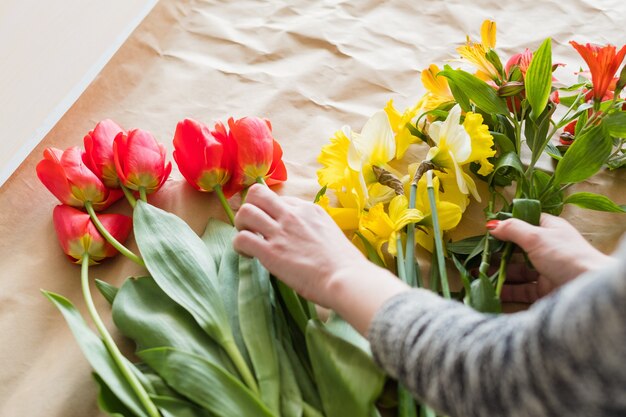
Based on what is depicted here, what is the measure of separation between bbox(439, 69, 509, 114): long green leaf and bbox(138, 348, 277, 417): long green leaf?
0.33 m

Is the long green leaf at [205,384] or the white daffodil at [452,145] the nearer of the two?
the long green leaf at [205,384]

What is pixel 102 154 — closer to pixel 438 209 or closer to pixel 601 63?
pixel 438 209

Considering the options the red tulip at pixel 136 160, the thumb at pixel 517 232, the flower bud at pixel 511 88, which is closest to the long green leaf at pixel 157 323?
the red tulip at pixel 136 160

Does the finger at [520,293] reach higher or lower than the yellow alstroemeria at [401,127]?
lower

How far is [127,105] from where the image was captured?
768 millimetres

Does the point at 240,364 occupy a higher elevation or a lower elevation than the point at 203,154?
lower

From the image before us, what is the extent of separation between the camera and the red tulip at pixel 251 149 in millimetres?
623

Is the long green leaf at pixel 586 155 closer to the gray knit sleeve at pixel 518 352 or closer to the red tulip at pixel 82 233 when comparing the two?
the gray knit sleeve at pixel 518 352

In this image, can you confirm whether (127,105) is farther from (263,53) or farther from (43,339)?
(43,339)

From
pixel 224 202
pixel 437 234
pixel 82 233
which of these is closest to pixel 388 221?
pixel 437 234

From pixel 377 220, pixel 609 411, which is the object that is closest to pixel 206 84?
pixel 377 220

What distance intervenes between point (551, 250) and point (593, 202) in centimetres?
12

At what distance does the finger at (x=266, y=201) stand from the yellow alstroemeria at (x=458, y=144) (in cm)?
15

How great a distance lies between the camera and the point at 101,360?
50cm
